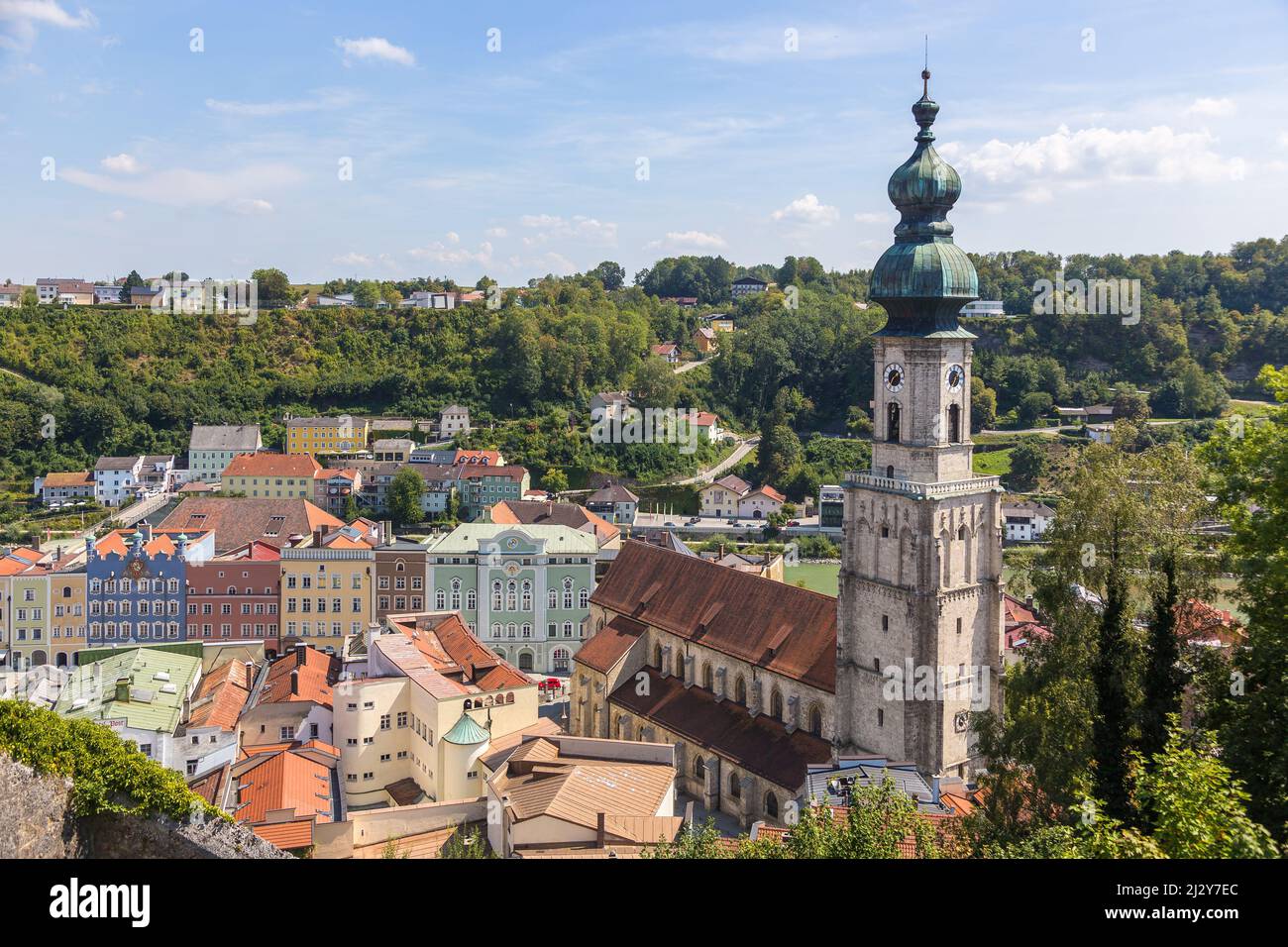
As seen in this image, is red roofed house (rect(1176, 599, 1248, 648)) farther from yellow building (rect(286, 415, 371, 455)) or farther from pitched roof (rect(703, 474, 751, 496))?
yellow building (rect(286, 415, 371, 455))

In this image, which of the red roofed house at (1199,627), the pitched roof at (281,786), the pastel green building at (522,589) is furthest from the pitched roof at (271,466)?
the red roofed house at (1199,627)

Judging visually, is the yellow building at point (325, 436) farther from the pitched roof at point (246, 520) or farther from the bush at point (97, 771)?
the bush at point (97, 771)

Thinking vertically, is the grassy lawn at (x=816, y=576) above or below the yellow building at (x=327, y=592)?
below

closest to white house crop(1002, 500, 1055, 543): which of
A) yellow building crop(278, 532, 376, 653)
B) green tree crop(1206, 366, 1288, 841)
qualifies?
yellow building crop(278, 532, 376, 653)

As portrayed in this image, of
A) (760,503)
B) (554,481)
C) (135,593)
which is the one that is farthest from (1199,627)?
(554,481)

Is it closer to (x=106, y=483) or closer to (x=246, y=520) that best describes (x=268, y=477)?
(x=106, y=483)
